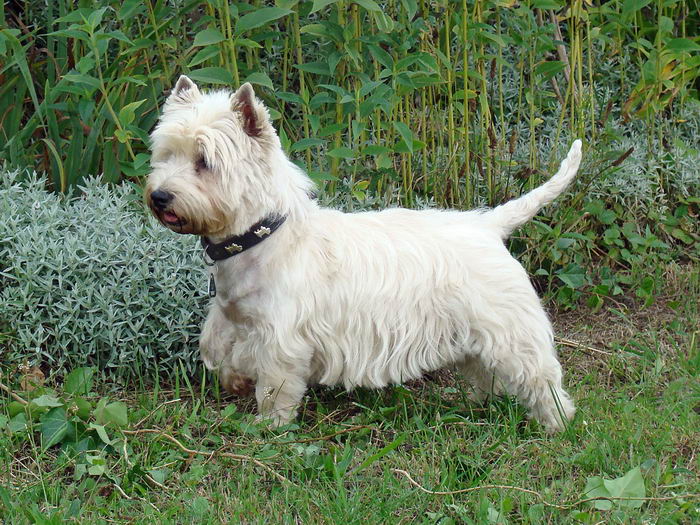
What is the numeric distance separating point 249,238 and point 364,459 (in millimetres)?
881

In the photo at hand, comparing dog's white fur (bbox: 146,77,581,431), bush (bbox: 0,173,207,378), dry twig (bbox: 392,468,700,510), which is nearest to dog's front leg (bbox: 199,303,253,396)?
dog's white fur (bbox: 146,77,581,431)

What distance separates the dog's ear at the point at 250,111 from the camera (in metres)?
3.14

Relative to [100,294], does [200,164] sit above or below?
above

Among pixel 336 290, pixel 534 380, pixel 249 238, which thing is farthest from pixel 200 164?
pixel 534 380

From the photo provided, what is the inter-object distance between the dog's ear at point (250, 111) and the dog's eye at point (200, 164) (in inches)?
7.1

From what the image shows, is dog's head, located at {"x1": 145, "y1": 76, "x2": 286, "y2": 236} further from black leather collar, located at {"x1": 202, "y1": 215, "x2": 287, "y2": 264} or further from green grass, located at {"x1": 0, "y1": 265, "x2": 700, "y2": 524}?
green grass, located at {"x1": 0, "y1": 265, "x2": 700, "y2": 524}

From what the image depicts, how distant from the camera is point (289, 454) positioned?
332 centimetres

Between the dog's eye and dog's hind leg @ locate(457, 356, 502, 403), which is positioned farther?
dog's hind leg @ locate(457, 356, 502, 403)

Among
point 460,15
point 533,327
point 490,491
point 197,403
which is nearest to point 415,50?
point 460,15

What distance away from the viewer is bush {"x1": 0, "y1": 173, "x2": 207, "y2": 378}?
382 cm

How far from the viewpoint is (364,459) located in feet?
10.9

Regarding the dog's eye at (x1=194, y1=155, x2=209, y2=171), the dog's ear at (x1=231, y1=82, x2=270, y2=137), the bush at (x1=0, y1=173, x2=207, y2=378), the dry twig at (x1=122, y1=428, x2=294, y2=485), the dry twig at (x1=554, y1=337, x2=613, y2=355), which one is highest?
the dog's ear at (x1=231, y1=82, x2=270, y2=137)

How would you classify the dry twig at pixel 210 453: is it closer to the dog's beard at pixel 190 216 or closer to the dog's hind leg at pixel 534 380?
the dog's beard at pixel 190 216

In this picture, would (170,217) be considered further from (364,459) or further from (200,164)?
(364,459)
